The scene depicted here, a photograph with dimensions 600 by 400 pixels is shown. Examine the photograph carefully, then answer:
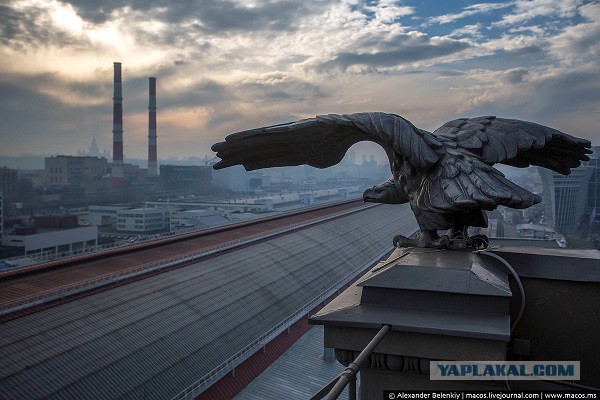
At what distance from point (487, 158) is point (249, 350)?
1011 centimetres

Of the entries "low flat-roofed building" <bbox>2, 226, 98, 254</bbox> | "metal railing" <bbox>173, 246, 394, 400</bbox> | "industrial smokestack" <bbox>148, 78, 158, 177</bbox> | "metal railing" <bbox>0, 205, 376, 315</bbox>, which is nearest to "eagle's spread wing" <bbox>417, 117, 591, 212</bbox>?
"metal railing" <bbox>173, 246, 394, 400</bbox>

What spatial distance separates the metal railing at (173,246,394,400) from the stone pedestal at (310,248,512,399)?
336 inches

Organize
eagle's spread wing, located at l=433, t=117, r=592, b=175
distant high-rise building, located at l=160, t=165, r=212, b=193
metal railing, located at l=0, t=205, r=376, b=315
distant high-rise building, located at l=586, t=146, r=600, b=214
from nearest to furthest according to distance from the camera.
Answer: eagle's spread wing, located at l=433, t=117, r=592, b=175
metal railing, located at l=0, t=205, r=376, b=315
distant high-rise building, located at l=586, t=146, r=600, b=214
distant high-rise building, located at l=160, t=165, r=212, b=193

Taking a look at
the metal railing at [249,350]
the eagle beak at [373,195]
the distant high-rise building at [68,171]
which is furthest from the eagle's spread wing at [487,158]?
the distant high-rise building at [68,171]

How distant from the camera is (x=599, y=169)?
51594 millimetres

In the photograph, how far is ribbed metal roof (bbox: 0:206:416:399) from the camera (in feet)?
32.7

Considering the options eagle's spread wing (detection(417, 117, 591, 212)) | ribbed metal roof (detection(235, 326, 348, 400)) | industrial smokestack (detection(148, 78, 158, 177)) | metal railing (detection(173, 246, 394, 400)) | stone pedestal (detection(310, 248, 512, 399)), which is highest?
industrial smokestack (detection(148, 78, 158, 177))

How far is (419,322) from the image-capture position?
332 centimetres

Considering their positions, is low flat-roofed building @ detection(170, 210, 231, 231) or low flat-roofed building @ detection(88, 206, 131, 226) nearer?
low flat-roofed building @ detection(170, 210, 231, 231)

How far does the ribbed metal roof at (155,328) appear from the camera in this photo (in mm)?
9953

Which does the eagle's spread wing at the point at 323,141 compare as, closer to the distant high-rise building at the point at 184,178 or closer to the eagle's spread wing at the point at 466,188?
the eagle's spread wing at the point at 466,188

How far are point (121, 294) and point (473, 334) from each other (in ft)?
40.9

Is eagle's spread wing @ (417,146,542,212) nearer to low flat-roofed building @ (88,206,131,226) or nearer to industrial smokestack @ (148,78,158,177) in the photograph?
low flat-roofed building @ (88,206,131,226)

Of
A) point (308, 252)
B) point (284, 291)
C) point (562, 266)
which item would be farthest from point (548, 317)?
point (308, 252)
